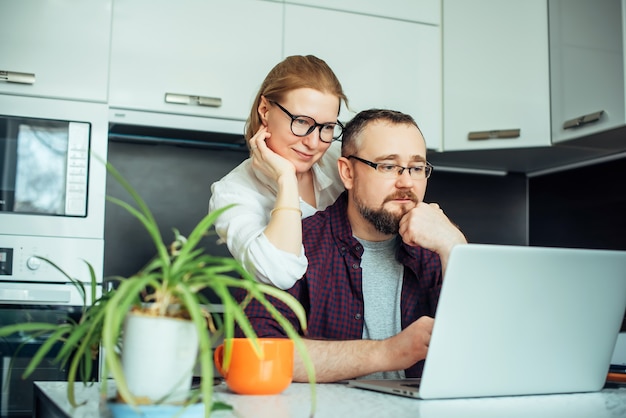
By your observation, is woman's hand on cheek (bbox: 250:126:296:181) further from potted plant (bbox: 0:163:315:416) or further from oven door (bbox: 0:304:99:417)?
potted plant (bbox: 0:163:315:416)

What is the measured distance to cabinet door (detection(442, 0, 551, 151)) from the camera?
2.49 m

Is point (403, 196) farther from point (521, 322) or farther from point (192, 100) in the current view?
point (192, 100)

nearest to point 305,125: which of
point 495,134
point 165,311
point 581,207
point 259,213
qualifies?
point 259,213

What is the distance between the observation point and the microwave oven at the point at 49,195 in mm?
2143

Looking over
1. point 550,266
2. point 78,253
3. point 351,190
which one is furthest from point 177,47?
point 550,266

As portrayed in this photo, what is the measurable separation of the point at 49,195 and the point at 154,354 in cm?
157

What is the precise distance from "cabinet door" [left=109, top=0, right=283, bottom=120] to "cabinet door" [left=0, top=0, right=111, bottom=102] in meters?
0.04

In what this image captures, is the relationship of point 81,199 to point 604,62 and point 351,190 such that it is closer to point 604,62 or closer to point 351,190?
point 351,190

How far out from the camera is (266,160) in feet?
5.87

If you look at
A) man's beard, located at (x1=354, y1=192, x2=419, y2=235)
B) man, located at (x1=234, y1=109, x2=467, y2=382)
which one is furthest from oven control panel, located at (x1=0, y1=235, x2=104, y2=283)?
man's beard, located at (x1=354, y1=192, x2=419, y2=235)

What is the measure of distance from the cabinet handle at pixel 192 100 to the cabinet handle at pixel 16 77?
0.39 meters

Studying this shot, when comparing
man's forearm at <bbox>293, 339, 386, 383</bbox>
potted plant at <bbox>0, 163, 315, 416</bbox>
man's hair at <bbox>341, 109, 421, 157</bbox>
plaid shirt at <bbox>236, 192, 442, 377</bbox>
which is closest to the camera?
potted plant at <bbox>0, 163, 315, 416</bbox>

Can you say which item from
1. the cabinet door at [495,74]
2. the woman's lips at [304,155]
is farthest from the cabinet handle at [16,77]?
the cabinet door at [495,74]

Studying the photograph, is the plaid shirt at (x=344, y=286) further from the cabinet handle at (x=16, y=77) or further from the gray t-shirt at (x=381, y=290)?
the cabinet handle at (x=16, y=77)
